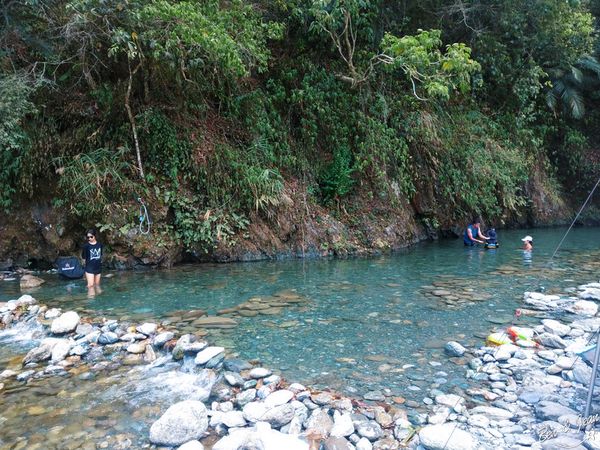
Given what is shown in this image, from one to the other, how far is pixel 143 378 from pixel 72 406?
0.74 meters

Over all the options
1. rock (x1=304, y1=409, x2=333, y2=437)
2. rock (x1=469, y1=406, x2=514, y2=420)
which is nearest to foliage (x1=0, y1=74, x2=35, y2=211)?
rock (x1=304, y1=409, x2=333, y2=437)

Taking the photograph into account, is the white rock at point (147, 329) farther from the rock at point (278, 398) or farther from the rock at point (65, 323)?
the rock at point (278, 398)

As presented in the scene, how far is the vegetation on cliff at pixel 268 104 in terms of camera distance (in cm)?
920

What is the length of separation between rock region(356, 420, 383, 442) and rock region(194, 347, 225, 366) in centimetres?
196

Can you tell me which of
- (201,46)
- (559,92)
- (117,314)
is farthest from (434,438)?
(559,92)

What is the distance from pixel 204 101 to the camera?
38.5ft

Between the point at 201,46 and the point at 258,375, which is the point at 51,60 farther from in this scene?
the point at 258,375

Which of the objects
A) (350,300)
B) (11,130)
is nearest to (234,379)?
(350,300)

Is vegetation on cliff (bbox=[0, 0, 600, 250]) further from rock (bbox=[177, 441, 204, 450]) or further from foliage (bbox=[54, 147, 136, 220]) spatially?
rock (bbox=[177, 441, 204, 450])

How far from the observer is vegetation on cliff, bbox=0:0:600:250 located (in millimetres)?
9203

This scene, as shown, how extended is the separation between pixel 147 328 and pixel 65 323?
1.15 metres

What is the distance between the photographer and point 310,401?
400cm

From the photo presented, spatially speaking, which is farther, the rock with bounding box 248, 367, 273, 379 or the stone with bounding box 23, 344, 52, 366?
the stone with bounding box 23, 344, 52, 366

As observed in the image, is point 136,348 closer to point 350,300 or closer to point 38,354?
point 38,354
